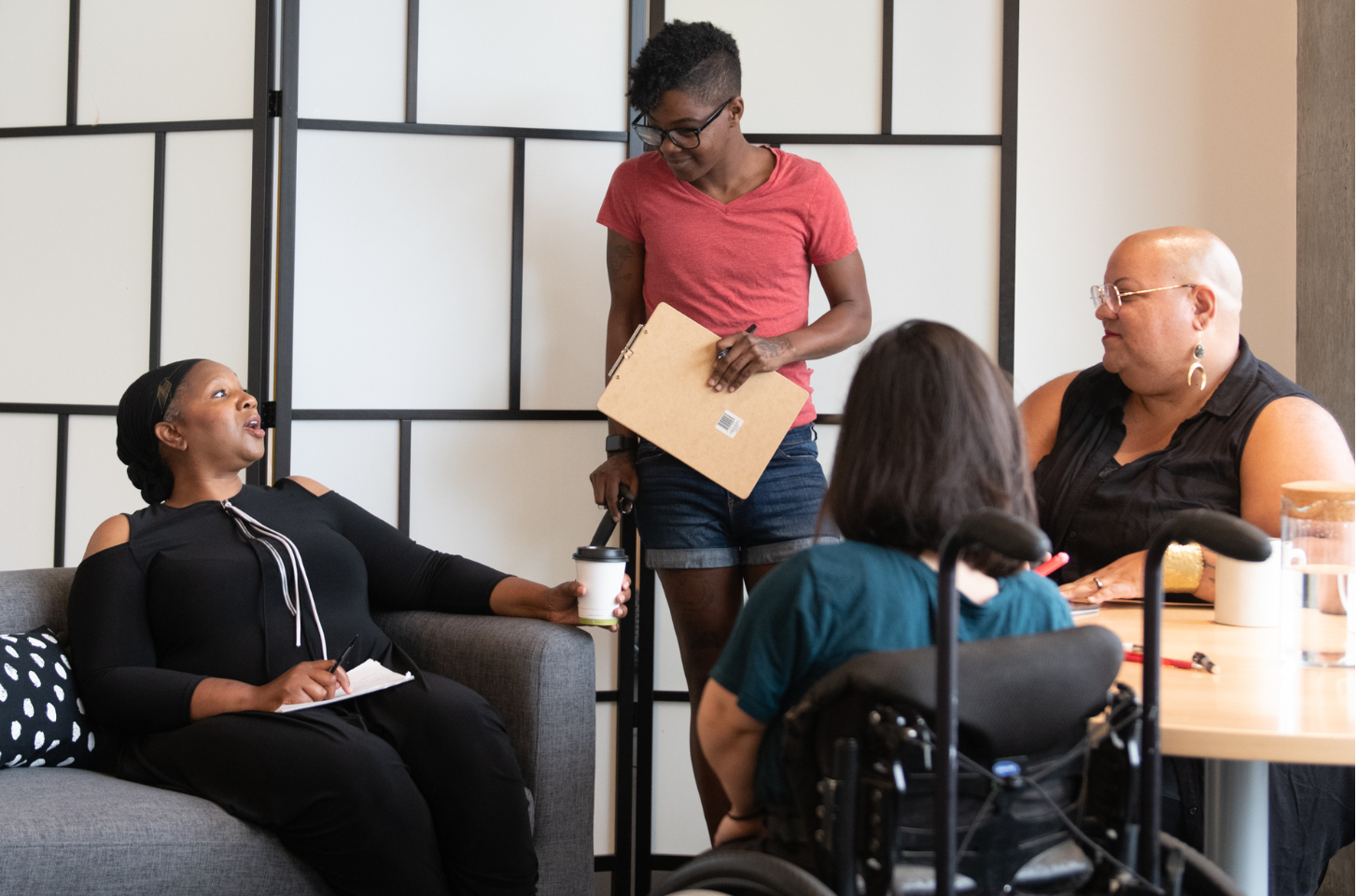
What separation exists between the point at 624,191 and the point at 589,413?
2.01 feet

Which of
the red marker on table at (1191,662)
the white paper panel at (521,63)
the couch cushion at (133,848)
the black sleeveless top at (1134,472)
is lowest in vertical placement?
the couch cushion at (133,848)

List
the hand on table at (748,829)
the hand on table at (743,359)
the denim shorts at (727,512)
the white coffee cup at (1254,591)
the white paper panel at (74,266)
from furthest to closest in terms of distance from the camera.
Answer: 1. the white paper panel at (74,266)
2. the denim shorts at (727,512)
3. the hand on table at (743,359)
4. the white coffee cup at (1254,591)
5. the hand on table at (748,829)

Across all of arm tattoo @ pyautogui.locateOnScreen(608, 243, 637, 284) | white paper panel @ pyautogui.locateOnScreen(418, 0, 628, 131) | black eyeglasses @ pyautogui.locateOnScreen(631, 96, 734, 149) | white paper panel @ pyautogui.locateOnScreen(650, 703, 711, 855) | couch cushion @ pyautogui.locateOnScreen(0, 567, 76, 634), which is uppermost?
white paper panel @ pyautogui.locateOnScreen(418, 0, 628, 131)

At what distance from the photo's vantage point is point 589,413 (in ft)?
8.75

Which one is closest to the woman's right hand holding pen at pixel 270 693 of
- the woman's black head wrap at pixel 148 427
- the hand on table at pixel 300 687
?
the hand on table at pixel 300 687

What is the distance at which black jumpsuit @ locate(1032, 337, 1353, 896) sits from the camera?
1.56 metres

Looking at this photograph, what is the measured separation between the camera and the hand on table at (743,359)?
2070 mm

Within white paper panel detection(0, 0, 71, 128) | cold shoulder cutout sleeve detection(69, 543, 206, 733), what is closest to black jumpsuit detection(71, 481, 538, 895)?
cold shoulder cutout sleeve detection(69, 543, 206, 733)

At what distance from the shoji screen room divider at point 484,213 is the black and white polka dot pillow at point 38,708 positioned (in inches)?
33.8

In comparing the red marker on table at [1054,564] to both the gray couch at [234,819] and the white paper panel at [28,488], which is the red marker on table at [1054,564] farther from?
the white paper panel at [28,488]

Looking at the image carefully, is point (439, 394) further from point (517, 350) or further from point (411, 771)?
point (411, 771)

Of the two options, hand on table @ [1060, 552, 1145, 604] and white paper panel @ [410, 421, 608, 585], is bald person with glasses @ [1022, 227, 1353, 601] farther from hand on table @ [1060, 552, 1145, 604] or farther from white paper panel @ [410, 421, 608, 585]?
white paper panel @ [410, 421, 608, 585]

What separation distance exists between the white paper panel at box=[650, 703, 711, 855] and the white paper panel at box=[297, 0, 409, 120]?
1635 millimetres

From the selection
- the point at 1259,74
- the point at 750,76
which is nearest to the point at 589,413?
the point at 750,76
